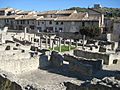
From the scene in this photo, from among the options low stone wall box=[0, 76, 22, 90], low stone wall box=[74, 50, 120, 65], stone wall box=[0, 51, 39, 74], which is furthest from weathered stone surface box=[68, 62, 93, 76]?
low stone wall box=[0, 76, 22, 90]

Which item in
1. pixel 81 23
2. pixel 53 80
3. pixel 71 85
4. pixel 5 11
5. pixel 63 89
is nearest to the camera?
pixel 63 89

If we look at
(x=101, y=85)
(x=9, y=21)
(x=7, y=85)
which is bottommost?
(x=7, y=85)

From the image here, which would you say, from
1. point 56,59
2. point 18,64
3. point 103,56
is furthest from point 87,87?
point 103,56

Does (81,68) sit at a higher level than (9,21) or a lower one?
lower

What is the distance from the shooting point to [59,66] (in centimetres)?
2119

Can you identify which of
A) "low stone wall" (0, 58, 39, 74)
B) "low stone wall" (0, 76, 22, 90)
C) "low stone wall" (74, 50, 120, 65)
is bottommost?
"low stone wall" (74, 50, 120, 65)

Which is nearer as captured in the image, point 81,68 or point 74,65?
point 81,68

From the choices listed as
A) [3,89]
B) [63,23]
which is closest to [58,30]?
[63,23]

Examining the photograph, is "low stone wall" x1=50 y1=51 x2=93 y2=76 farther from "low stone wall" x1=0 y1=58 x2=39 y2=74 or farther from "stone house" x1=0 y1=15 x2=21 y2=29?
"stone house" x1=0 y1=15 x2=21 y2=29

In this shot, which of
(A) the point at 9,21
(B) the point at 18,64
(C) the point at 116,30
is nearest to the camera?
(B) the point at 18,64

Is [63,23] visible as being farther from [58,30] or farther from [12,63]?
[12,63]

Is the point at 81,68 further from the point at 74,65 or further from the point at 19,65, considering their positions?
the point at 19,65

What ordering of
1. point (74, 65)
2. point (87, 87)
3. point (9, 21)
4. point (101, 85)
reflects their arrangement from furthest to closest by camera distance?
point (9, 21), point (74, 65), point (87, 87), point (101, 85)

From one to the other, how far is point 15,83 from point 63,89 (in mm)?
2394
